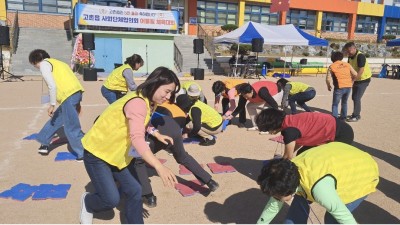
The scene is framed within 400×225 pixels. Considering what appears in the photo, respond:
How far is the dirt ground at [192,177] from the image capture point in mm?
3514

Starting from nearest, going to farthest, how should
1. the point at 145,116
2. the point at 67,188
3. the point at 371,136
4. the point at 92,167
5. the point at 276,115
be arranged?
the point at 145,116 → the point at 92,167 → the point at 276,115 → the point at 67,188 → the point at 371,136

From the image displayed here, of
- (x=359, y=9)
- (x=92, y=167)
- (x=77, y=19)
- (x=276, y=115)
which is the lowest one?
(x=92, y=167)

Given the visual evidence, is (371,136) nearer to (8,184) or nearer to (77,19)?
(8,184)

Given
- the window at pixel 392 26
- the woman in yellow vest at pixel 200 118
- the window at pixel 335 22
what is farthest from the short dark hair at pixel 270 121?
the window at pixel 392 26

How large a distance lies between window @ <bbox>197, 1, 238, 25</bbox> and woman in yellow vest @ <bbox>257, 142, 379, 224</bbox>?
2768 cm

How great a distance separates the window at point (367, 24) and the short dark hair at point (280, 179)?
136ft

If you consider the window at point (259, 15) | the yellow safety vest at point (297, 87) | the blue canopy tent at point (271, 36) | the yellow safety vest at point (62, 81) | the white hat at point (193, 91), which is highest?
the window at point (259, 15)

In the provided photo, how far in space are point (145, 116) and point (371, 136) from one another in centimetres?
582

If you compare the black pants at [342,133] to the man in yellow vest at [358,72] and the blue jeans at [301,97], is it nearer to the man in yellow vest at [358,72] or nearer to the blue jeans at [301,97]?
the blue jeans at [301,97]

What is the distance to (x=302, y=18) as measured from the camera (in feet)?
115

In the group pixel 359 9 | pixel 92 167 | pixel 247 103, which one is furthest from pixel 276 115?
pixel 359 9

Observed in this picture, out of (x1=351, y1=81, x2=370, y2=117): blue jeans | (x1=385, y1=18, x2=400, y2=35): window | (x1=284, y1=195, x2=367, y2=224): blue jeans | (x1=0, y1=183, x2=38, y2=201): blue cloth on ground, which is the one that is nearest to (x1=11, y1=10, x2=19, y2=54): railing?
(x1=0, y1=183, x2=38, y2=201): blue cloth on ground

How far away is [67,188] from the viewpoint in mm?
4129

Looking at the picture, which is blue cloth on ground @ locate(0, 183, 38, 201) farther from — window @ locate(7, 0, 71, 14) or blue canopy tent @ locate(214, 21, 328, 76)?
window @ locate(7, 0, 71, 14)
